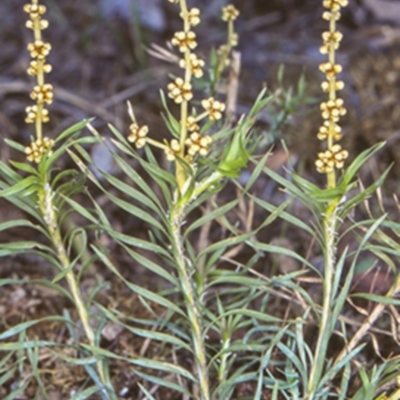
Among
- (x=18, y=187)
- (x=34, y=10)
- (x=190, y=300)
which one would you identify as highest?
(x=34, y=10)

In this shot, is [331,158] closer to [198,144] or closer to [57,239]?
[198,144]

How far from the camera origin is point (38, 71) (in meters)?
1.51

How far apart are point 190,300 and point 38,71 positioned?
51cm

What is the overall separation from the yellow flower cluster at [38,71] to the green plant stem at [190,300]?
271 mm

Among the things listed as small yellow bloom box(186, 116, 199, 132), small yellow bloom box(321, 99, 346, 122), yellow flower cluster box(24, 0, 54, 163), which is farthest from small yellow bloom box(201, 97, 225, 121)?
yellow flower cluster box(24, 0, 54, 163)

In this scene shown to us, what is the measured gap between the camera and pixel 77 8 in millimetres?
3656

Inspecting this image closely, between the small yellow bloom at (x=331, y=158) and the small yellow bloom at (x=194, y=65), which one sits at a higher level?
the small yellow bloom at (x=194, y=65)

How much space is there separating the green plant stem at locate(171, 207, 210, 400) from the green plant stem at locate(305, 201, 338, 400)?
211 millimetres

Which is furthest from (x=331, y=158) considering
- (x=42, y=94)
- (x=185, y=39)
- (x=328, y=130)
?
(x=42, y=94)

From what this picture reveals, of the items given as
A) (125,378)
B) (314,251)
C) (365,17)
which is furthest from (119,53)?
(125,378)

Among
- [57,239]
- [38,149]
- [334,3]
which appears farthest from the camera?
[57,239]

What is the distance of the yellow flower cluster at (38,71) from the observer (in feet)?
4.82

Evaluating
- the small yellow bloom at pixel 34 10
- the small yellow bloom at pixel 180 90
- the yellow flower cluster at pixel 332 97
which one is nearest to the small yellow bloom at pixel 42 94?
the small yellow bloom at pixel 34 10

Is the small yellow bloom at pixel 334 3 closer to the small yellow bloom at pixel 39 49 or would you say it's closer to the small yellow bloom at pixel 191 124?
the small yellow bloom at pixel 191 124
